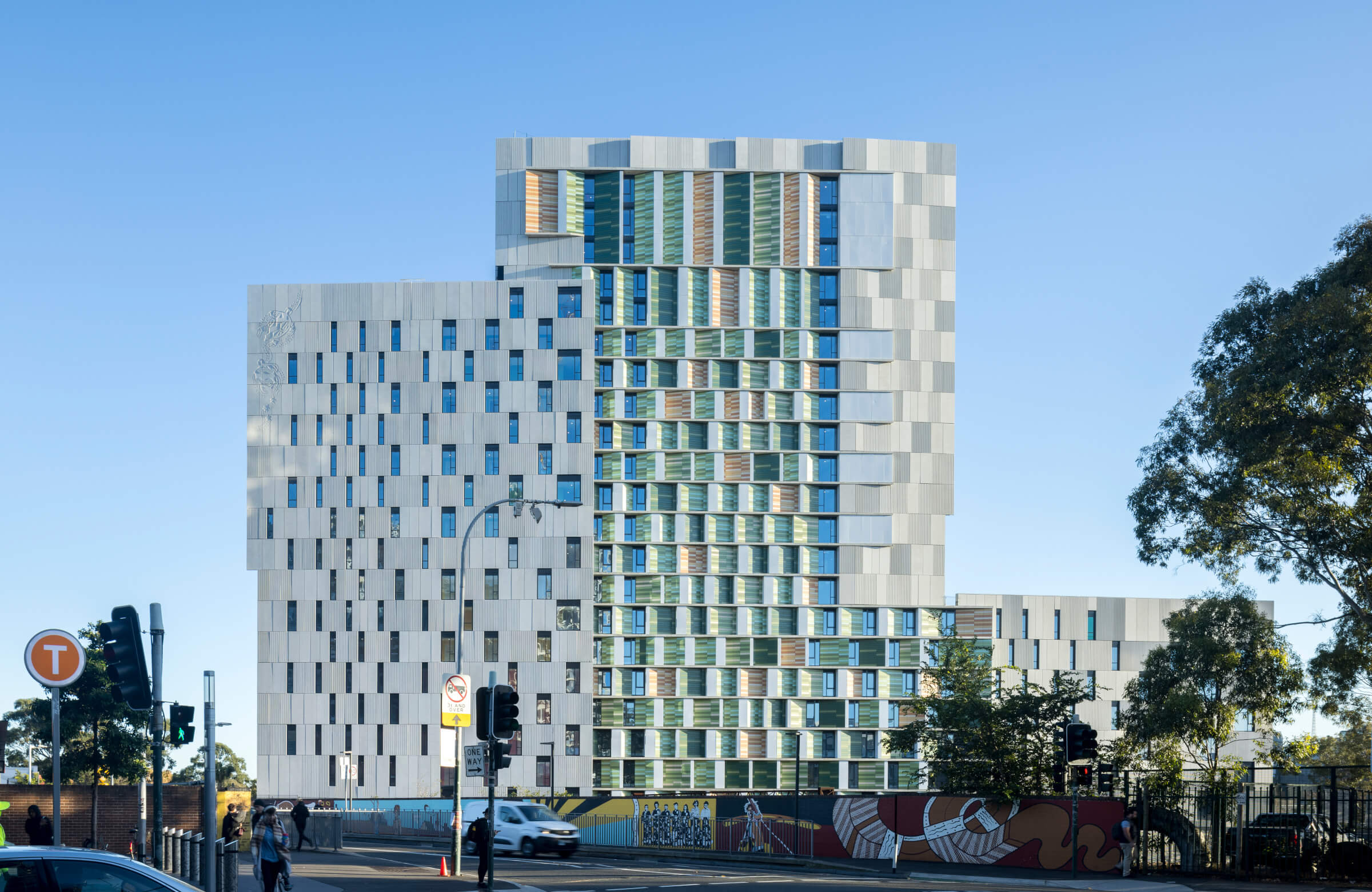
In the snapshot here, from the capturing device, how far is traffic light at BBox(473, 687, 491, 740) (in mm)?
23297

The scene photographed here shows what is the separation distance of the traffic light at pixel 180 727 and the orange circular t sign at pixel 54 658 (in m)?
8.49

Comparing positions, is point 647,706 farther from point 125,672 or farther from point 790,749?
point 125,672

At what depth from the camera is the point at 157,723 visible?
20.8 metres

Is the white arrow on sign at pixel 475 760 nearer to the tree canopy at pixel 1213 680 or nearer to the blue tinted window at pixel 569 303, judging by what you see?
the tree canopy at pixel 1213 680

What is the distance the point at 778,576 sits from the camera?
290ft

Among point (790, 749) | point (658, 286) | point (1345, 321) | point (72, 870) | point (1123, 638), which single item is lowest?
point (790, 749)

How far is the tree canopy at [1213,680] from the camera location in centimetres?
4047

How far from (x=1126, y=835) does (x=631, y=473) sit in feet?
199

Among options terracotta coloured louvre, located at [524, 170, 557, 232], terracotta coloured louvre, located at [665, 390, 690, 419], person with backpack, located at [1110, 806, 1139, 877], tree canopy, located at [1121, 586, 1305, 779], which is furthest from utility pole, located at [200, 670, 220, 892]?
terracotta coloured louvre, located at [524, 170, 557, 232]

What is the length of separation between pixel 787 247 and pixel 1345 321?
59.2m

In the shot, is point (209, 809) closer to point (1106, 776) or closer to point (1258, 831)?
point (1106, 776)

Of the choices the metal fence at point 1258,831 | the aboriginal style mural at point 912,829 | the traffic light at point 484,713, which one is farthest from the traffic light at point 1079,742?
the traffic light at point 484,713

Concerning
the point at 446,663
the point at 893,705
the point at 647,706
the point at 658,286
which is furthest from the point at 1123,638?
the point at 446,663

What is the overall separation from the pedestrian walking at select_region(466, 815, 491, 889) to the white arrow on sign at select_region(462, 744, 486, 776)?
119 cm
